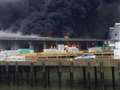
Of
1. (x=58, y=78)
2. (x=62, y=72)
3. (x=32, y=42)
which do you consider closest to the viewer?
(x=62, y=72)

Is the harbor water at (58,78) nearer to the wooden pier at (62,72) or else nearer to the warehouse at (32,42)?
the wooden pier at (62,72)

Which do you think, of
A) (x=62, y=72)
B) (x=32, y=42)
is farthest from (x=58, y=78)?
(x=32, y=42)

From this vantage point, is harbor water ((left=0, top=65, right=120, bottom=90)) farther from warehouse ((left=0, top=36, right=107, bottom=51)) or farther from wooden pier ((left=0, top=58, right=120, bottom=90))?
warehouse ((left=0, top=36, right=107, bottom=51))

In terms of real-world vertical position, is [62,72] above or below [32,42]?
below

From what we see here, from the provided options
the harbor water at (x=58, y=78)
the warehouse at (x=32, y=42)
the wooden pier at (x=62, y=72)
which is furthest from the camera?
the warehouse at (x=32, y=42)

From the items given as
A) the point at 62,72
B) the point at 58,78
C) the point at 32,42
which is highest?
the point at 32,42

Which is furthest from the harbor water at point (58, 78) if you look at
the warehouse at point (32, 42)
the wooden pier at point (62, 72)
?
the warehouse at point (32, 42)

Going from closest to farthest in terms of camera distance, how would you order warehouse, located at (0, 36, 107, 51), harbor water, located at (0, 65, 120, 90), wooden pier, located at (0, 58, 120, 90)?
wooden pier, located at (0, 58, 120, 90) → harbor water, located at (0, 65, 120, 90) → warehouse, located at (0, 36, 107, 51)

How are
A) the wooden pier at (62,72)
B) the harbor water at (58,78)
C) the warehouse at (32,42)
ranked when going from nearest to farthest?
the wooden pier at (62,72) < the harbor water at (58,78) < the warehouse at (32,42)

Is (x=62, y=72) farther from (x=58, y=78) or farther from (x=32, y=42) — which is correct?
(x=32, y=42)

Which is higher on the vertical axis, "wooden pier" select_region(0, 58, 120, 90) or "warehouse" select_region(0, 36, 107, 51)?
"warehouse" select_region(0, 36, 107, 51)

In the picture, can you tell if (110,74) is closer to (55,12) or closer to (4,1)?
(55,12)

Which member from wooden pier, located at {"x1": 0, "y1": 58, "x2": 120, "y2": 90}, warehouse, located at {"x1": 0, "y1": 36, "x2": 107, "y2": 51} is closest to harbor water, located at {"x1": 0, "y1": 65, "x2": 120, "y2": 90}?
wooden pier, located at {"x1": 0, "y1": 58, "x2": 120, "y2": 90}

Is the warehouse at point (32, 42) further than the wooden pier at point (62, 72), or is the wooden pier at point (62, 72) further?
the warehouse at point (32, 42)
